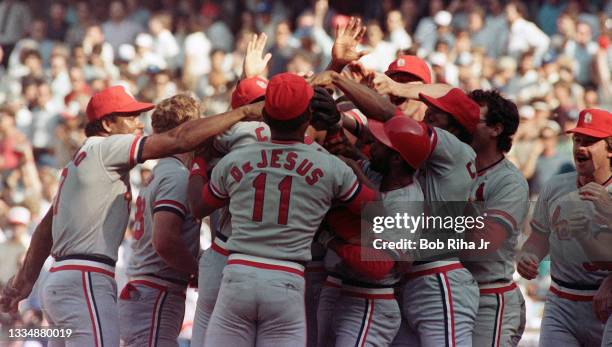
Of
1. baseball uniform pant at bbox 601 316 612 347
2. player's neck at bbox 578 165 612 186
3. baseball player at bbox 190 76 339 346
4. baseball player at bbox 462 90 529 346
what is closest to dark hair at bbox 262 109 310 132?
baseball player at bbox 190 76 339 346

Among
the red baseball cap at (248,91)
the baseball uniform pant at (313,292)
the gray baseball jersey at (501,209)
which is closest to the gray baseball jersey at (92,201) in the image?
the red baseball cap at (248,91)

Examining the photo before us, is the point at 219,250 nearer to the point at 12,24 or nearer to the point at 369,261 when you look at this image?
the point at 369,261

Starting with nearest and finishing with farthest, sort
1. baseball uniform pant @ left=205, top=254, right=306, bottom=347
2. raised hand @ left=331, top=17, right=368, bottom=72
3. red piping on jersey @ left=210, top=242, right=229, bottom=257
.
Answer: baseball uniform pant @ left=205, top=254, right=306, bottom=347
red piping on jersey @ left=210, top=242, right=229, bottom=257
raised hand @ left=331, top=17, right=368, bottom=72

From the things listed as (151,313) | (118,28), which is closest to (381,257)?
(151,313)

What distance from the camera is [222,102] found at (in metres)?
16.0

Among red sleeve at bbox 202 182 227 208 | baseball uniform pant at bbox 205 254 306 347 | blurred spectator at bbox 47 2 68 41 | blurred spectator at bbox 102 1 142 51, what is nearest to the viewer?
baseball uniform pant at bbox 205 254 306 347

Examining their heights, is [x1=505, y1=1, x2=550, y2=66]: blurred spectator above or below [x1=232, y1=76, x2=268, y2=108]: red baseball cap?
above

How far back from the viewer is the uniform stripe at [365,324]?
24.1 ft

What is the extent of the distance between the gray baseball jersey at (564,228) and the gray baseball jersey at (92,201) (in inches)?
110

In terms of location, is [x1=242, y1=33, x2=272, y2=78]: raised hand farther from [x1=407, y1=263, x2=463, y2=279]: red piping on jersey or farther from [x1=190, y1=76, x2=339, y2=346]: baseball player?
[x1=407, y1=263, x2=463, y2=279]: red piping on jersey

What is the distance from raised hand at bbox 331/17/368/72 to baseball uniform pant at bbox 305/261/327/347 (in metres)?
1.38

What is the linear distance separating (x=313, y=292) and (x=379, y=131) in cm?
121

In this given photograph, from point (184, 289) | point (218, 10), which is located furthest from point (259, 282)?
point (218, 10)

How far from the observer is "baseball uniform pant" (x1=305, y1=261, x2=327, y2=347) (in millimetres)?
7879
